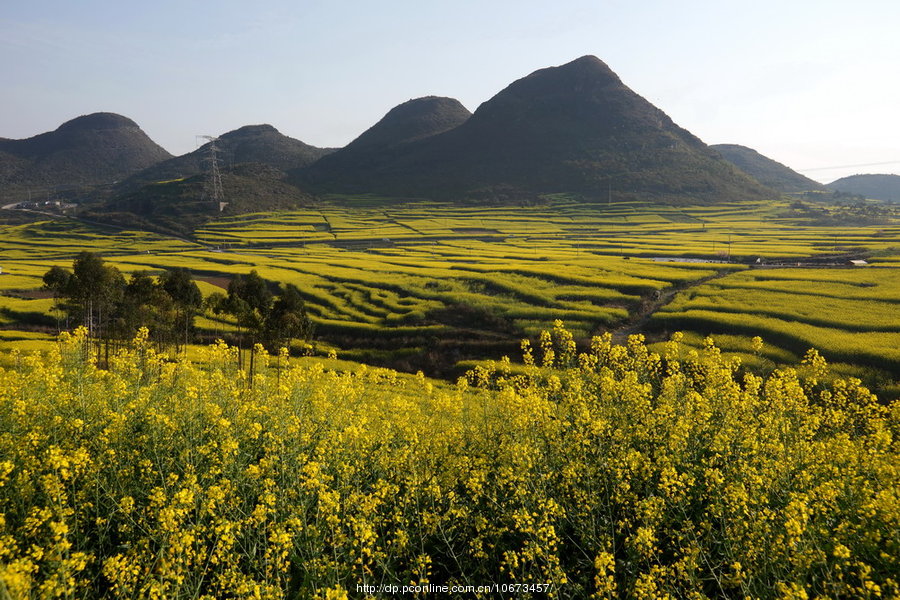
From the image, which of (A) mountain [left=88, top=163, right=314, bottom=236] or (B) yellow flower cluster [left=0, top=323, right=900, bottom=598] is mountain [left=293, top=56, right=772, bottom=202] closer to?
(A) mountain [left=88, top=163, right=314, bottom=236]

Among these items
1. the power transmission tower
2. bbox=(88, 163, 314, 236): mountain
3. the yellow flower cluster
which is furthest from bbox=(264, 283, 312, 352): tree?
the power transmission tower

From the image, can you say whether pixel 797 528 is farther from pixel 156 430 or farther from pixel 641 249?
pixel 641 249

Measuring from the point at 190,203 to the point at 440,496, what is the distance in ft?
386

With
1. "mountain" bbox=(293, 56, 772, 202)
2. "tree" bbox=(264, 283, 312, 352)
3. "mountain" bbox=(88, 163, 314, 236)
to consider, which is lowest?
"tree" bbox=(264, 283, 312, 352)

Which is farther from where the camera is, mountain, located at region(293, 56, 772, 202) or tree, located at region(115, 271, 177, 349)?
Result: mountain, located at region(293, 56, 772, 202)

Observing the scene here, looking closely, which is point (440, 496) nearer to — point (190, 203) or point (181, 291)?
point (181, 291)

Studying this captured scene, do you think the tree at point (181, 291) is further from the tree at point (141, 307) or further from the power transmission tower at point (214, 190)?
the power transmission tower at point (214, 190)

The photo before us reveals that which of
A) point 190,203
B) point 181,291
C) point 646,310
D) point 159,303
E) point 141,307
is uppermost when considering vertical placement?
point 190,203

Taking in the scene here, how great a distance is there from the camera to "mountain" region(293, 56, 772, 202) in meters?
130

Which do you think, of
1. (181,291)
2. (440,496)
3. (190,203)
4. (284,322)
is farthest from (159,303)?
(190,203)

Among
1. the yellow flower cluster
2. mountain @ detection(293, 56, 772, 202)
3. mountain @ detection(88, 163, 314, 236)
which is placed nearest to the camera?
the yellow flower cluster

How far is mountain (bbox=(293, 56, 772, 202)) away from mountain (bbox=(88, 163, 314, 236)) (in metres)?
25.5

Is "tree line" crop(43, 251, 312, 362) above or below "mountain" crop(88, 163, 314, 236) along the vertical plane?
below

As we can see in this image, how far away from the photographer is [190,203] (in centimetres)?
10462
